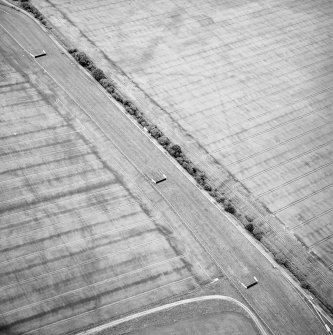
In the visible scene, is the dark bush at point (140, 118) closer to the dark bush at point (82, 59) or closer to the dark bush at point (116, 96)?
the dark bush at point (116, 96)

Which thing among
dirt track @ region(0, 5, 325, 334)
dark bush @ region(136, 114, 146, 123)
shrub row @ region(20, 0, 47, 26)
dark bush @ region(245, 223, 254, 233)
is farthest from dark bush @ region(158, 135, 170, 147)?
shrub row @ region(20, 0, 47, 26)

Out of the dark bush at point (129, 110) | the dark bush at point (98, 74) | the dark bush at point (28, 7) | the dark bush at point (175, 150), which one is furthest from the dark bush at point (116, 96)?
the dark bush at point (28, 7)

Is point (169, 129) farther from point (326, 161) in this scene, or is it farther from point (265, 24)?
point (265, 24)

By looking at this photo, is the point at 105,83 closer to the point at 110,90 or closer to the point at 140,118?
the point at 110,90

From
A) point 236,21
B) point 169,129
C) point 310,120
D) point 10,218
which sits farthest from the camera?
point 236,21

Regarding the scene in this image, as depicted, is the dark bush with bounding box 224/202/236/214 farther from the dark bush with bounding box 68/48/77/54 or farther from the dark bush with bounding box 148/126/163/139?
the dark bush with bounding box 68/48/77/54

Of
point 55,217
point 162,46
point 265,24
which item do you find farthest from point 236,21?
point 55,217
